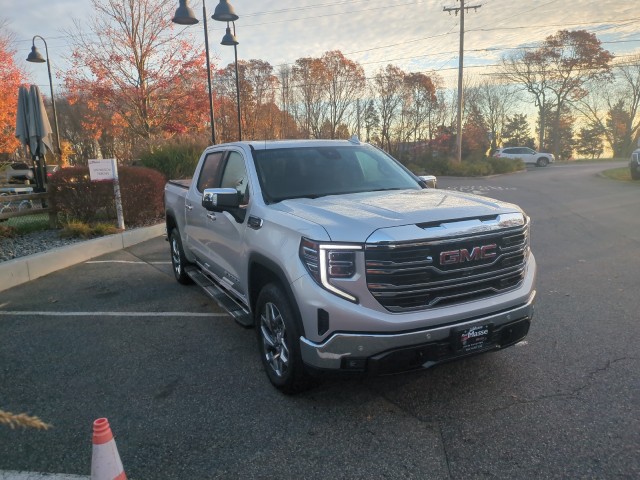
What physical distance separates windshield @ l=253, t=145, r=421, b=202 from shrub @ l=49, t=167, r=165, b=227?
25.2 feet

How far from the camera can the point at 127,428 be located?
10.6 feet

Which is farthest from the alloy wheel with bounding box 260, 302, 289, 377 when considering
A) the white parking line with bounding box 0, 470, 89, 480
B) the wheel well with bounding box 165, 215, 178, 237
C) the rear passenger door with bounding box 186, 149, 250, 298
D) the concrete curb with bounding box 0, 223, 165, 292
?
the concrete curb with bounding box 0, 223, 165, 292

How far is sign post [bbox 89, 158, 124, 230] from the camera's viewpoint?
10.1 m

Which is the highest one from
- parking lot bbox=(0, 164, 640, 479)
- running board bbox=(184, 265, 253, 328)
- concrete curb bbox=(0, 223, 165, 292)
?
running board bbox=(184, 265, 253, 328)

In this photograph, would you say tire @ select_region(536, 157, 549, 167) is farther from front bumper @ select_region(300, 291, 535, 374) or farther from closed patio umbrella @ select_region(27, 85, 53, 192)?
front bumper @ select_region(300, 291, 535, 374)

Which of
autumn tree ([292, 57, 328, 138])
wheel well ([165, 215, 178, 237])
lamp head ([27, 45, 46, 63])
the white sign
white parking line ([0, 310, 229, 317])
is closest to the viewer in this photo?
white parking line ([0, 310, 229, 317])

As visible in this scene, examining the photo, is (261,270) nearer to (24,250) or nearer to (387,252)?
(387,252)

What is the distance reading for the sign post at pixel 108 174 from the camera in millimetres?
10055

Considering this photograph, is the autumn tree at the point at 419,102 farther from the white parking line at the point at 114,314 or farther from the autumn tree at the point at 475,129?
the white parking line at the point at 114,314

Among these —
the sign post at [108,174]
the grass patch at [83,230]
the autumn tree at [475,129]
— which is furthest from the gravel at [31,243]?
the autumn tree at [475,129]

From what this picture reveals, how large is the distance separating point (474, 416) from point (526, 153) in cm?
4456

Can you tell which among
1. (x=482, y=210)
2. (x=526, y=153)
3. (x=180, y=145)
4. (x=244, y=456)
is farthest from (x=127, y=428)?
(x=526, y=153)

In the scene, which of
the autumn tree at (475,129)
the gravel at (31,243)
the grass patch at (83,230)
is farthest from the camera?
the autumn tree at (475,129)

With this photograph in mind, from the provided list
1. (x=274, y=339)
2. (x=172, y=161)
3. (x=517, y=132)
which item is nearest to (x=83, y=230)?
(x=172, y=161)
